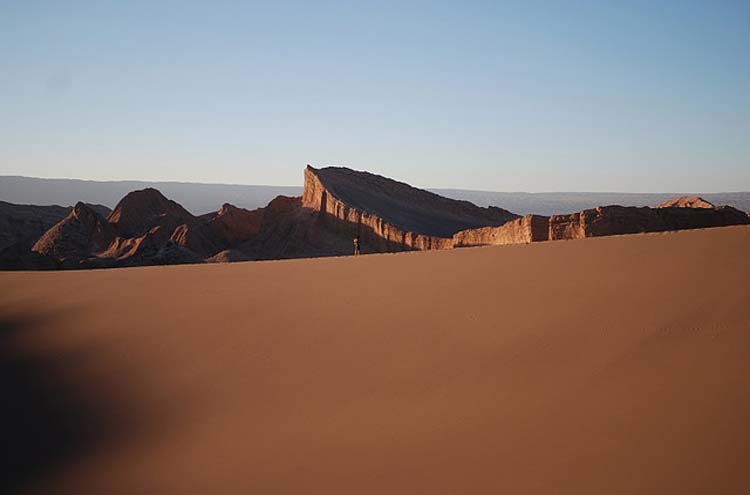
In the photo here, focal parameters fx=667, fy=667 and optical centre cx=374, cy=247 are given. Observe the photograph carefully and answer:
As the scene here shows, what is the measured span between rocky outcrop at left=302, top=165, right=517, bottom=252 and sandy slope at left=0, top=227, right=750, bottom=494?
15041 millimetres

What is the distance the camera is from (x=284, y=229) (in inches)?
1161

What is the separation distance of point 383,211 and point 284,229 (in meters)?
4.50

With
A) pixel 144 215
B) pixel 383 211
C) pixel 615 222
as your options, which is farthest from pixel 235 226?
pixel 615 222

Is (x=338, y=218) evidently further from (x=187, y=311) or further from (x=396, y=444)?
(x=396, y=444)

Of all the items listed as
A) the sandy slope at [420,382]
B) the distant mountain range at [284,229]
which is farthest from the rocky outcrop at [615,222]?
the sandy slope at [420,382]

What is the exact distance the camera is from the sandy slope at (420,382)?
9.78 ft

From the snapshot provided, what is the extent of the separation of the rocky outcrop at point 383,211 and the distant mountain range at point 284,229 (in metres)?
0.04

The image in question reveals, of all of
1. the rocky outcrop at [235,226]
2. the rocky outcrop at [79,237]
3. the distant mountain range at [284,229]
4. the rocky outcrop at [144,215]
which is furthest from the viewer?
the rocky outcrop at [144,215]

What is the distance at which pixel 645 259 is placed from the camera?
590 centimetres

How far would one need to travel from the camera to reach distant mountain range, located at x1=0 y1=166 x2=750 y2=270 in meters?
21.6

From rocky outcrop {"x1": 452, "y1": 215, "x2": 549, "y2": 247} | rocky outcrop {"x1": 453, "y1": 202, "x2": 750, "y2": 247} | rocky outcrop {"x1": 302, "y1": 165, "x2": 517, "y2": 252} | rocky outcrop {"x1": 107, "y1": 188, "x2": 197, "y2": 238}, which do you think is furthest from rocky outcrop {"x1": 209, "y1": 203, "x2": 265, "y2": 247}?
rocky outcrop {"x1": 453, "y1": 202, "x2": 750, "y2": 247}

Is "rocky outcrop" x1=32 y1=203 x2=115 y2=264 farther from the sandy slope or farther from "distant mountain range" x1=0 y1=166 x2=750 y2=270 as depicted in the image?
the sandy slope

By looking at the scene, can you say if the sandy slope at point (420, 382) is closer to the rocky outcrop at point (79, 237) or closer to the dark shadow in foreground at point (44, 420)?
the dark shadow in foreground at point (44, 420)

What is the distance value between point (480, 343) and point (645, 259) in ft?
7.44
